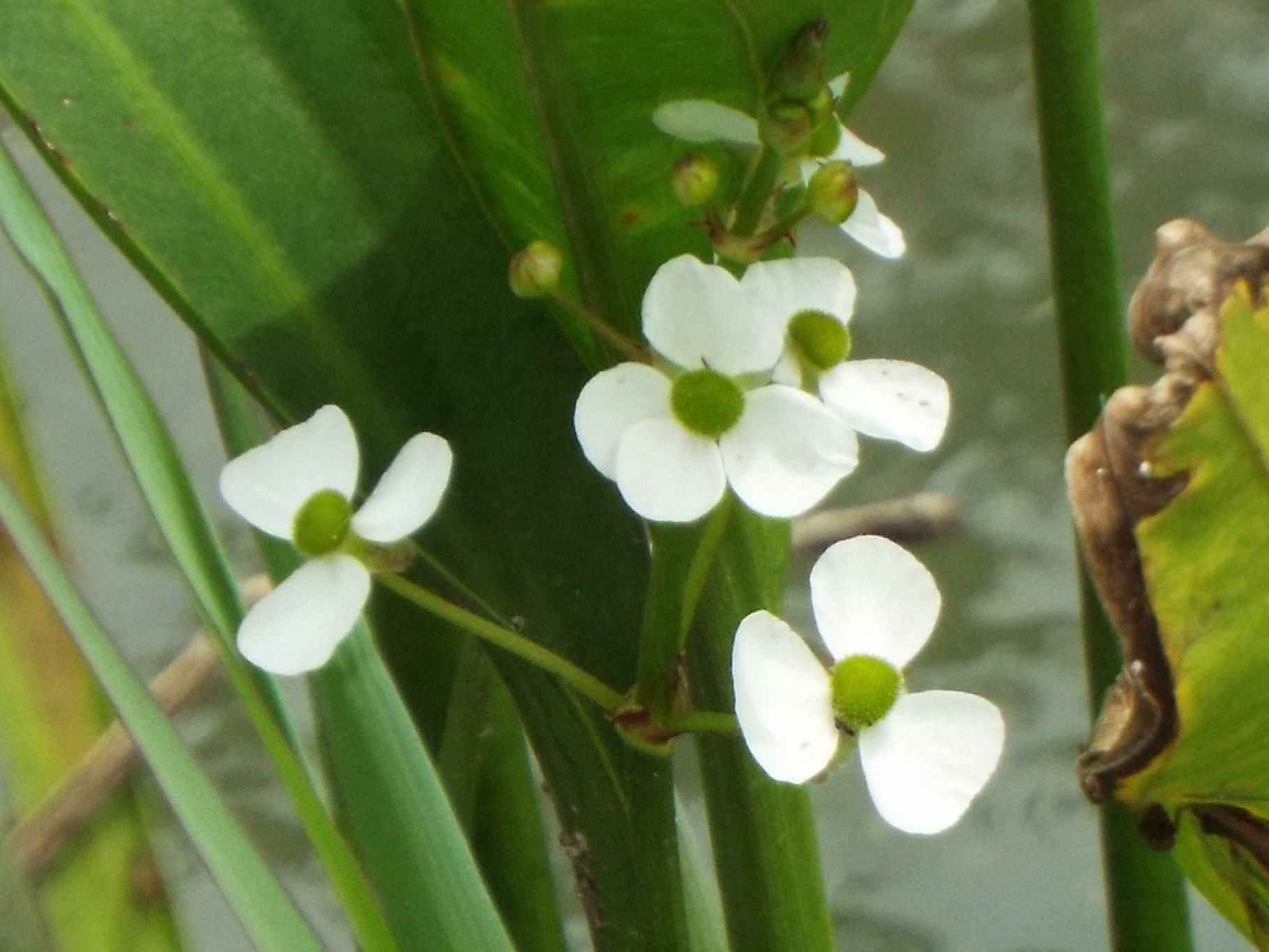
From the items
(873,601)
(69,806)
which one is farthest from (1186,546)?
(69,806)

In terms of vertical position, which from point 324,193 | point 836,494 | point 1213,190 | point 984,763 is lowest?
point 984,763

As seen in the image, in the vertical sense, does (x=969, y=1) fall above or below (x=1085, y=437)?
above

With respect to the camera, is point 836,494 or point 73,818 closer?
point 73,818

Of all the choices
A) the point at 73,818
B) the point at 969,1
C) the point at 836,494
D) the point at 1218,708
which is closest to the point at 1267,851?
the point at 1218,708

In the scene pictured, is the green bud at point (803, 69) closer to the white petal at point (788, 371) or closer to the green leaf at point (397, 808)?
the white petal at point (788, 371)

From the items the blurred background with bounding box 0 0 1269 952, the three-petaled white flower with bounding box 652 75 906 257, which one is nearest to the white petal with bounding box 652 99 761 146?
the three-petaled white flower with bounding box 652 75 906 257

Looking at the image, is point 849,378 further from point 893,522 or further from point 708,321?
point 893,522

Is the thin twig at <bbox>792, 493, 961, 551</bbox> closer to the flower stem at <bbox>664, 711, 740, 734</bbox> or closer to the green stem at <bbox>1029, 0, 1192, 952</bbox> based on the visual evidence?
the green stem at <bbox>1029, 0, 1192, 952</bbox>

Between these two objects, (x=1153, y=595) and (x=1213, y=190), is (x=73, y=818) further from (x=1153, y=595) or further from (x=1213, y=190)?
(x=1213, y=190)
